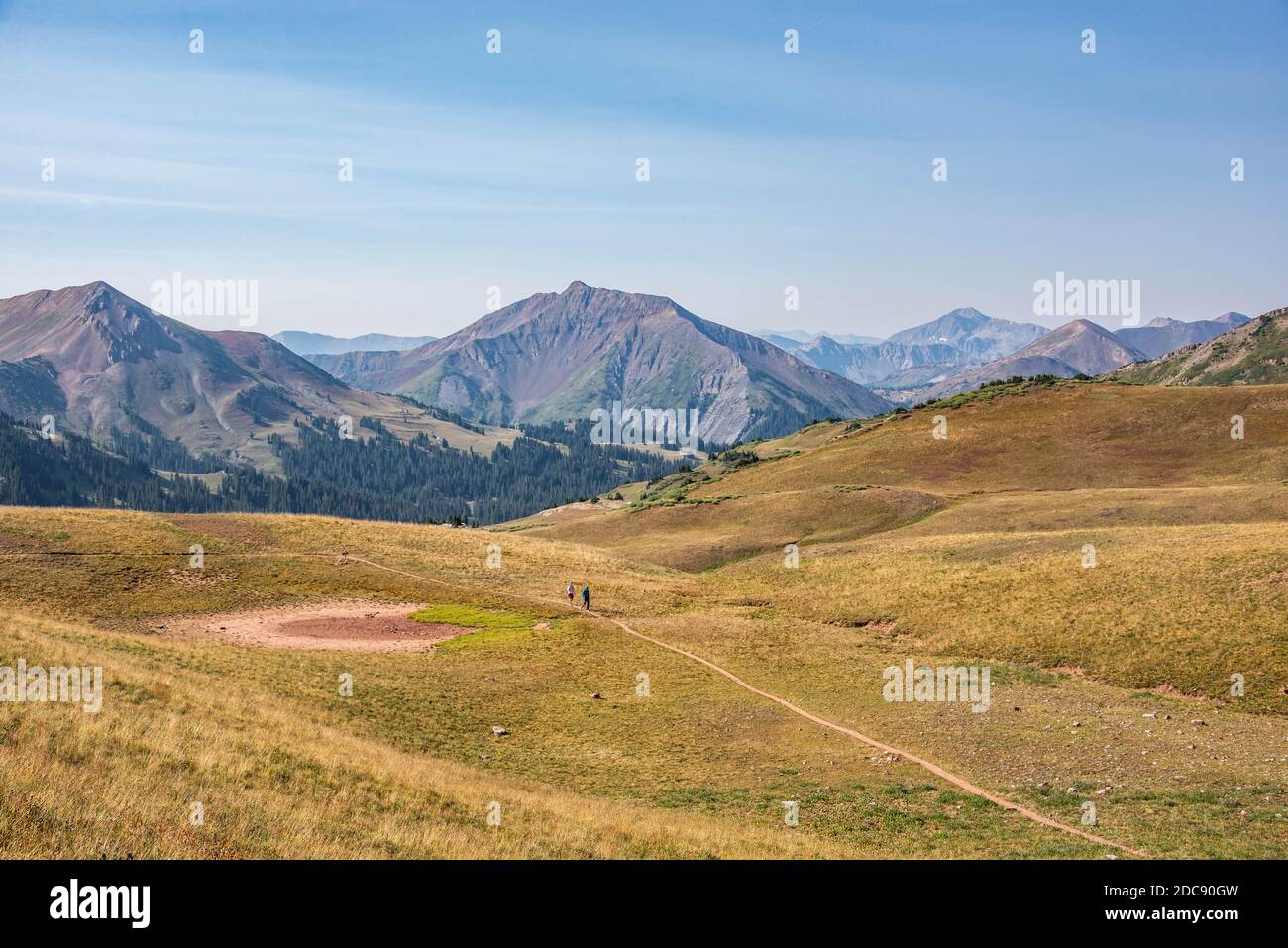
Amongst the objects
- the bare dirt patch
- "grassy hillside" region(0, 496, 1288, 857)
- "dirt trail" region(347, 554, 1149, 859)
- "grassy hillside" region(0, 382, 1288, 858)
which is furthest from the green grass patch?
"dirt trail" region(347, 554, 1149, 859)

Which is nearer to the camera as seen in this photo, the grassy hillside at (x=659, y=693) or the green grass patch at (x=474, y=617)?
the grassy hillside at (x=659, y=693)

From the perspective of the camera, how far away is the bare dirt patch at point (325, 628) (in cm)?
4597

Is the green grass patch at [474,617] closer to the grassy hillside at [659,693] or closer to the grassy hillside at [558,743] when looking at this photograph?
the grassy hillside at [659,693]

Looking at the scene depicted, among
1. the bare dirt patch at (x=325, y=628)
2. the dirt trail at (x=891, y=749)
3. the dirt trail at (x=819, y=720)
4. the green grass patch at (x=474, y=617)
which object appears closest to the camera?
the dirt trail at (x=891, y=749)

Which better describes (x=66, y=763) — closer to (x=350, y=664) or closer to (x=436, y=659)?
(x=350, y=664)

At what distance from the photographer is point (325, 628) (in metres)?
49.8

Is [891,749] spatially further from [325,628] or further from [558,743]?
[325,628]

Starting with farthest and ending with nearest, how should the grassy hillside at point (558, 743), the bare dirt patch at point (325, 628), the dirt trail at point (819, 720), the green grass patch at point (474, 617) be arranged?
the green grass patch at point (474, 617), the bare dirt patch at point (325, 628), the dirt trail at point (819, 720), the grassy hillside at point (558, 743)

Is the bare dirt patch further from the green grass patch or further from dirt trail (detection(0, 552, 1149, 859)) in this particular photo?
dirt trail (detection(0, 552, 1149, 859))

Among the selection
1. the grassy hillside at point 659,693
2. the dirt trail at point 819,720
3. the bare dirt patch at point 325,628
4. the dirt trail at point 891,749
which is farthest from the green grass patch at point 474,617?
the dirt trail at point 891,749

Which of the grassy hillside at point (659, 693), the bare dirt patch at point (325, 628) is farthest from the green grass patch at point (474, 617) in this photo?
the bare dirt patch at point (325, 628)

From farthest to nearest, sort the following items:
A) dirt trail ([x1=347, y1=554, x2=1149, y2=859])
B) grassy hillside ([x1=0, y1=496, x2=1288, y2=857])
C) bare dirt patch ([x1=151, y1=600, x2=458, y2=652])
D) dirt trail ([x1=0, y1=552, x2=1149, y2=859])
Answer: bare dirt patch ([x1=151, y1=600, x2=458, y2=652])
dirt trail ([x1=0, y1=552, x2=1149, y2=859])
dirt trail ([x1=347, y1=554, x2=1149, y2=859])
grassy hillside ([x1=0, y1=496, x2=1288, y2=857])

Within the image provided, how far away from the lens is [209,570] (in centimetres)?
6000

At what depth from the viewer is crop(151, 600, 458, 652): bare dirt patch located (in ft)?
151
